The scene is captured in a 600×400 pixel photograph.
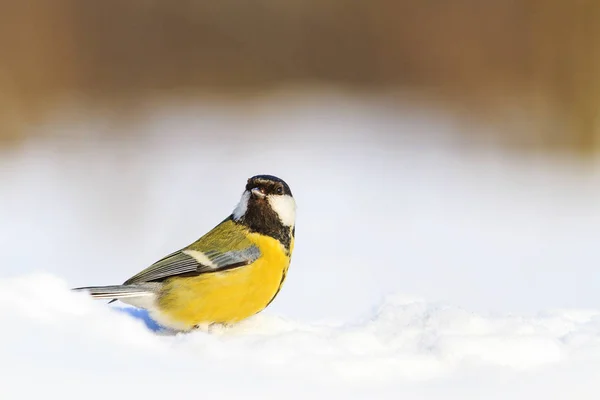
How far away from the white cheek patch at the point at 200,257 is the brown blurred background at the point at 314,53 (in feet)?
28.6

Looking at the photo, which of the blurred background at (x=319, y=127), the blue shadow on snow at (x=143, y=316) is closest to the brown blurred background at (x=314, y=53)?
the blurred background at (x=319, y=127)

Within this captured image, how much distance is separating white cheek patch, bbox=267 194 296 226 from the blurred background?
306 cm

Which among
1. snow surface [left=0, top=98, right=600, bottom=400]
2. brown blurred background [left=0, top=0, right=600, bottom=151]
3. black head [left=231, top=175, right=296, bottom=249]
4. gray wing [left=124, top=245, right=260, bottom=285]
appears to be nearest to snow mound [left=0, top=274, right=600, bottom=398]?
snow surface [left=0, top=98, right=600, bottom=400]

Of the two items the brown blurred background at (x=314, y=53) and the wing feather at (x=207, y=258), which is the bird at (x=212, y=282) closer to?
the wing feather at (x=207, y=258)

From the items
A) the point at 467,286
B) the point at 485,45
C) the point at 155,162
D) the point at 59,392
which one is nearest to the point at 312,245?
the point at 467,286

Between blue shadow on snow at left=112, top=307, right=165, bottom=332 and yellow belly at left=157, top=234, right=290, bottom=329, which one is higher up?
yellow belly at left=157, top=234, right=290, bottom=329

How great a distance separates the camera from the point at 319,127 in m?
13.4

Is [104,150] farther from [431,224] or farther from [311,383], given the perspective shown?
[311,383]

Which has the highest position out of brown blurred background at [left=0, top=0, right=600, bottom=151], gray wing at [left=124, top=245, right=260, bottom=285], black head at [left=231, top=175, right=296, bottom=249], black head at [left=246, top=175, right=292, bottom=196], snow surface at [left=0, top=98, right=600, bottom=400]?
brown blurred background at [left=0, top=0, right=600, bottom=151]

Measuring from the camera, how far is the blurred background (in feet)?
26.0

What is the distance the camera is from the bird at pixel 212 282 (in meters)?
3.40

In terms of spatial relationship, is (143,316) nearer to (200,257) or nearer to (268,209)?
(200,257)

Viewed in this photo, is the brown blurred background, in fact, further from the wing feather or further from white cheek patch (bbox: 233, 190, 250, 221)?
the wing feather

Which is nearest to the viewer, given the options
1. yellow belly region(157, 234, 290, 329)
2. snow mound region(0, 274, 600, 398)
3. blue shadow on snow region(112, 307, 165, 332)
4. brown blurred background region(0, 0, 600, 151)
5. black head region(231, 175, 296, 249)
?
snow mound region(0, 274, 600, 398)
